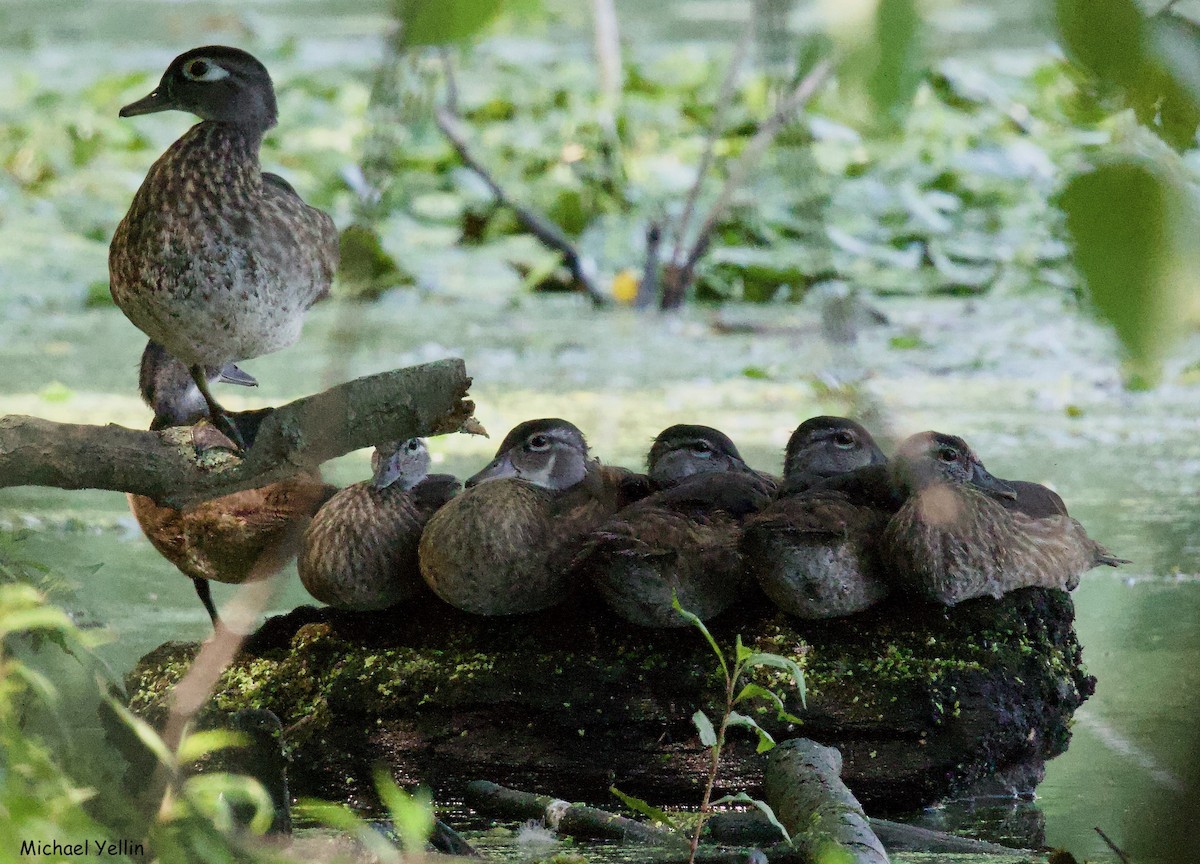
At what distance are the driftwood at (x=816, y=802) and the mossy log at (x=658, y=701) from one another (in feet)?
0.28

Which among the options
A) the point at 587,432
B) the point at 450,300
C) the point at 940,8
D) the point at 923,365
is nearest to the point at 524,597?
the point at 940,8

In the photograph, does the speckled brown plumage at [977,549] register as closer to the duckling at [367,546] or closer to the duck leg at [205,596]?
the duckling at [367,546]

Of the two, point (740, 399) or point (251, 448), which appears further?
point (740, 399)

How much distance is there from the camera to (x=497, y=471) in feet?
7.13

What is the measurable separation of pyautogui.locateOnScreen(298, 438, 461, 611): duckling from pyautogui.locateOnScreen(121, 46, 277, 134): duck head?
488 millimetres

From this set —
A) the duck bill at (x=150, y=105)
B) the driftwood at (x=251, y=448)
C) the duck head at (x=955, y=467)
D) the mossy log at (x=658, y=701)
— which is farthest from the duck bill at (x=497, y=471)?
the duck bill at (x=150, y=105)

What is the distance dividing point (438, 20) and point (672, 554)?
1.42m

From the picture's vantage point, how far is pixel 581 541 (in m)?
2.04

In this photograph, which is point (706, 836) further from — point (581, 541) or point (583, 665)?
point (581, 541)

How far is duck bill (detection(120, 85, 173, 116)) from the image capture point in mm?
1780

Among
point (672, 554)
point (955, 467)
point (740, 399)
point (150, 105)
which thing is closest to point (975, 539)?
point (955, 467)

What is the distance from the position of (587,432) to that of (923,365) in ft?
4.84

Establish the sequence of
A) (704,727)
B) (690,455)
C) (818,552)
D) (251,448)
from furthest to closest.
A: 1. (690,455)
2. (818,552)
3. (251,448)
4. (704,727)

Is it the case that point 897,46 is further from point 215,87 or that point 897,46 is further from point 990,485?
point 990,485
